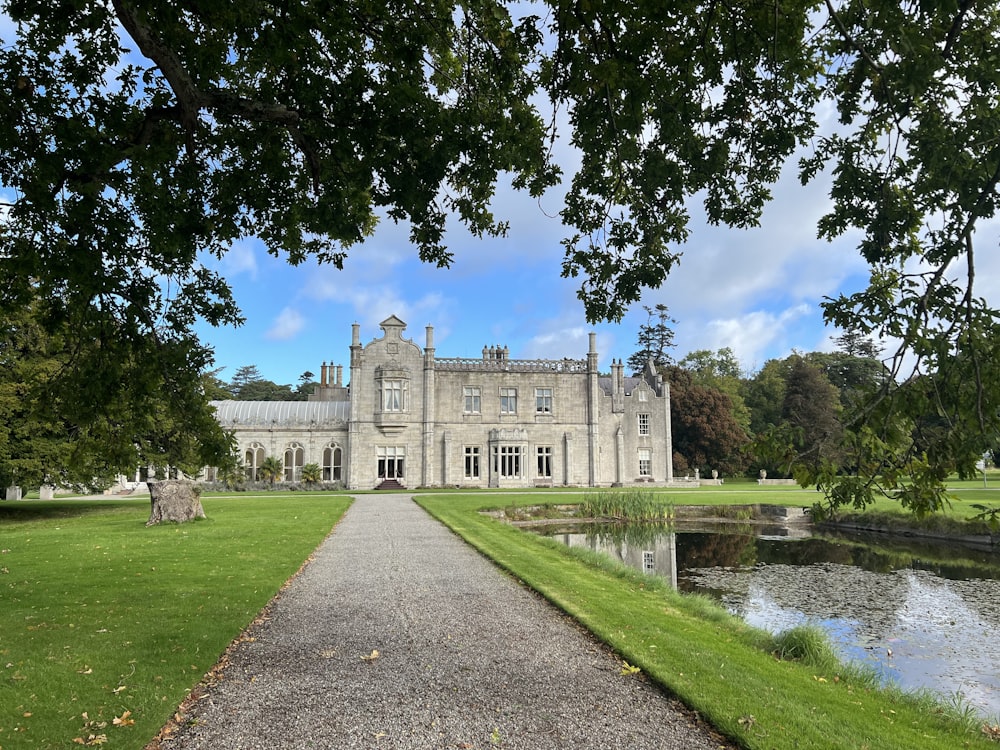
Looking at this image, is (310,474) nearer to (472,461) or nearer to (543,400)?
(472,461)

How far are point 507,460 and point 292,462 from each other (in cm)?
1271

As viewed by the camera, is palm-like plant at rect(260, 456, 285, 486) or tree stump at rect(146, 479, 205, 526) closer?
tree stump at rect(146, 479, 205, 526)

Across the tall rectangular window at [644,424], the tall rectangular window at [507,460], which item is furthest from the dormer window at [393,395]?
the tall rectangular window at [644,424]

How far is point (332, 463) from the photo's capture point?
133ft

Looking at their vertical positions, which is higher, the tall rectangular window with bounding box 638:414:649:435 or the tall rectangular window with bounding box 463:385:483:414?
the tall rectangular window with bounding box 463:385:483:414

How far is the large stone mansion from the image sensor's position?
132ft

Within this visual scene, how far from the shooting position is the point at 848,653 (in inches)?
340

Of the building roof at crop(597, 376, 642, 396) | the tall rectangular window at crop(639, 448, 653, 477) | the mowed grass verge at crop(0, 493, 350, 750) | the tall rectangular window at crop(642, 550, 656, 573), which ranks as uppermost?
the building roof at crop(597, 376, 642, 396)

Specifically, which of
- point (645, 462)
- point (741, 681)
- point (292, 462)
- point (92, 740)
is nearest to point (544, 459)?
point (645, 462)

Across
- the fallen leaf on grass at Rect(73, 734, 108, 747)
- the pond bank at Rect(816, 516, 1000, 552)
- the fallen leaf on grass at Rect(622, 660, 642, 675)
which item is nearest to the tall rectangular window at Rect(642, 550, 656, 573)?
the pond bank at Rect(816, 516, 1000, 552)

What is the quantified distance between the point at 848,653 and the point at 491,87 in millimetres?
8032

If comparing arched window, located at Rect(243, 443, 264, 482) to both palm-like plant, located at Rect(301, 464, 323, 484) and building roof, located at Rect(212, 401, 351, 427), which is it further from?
palm-like plant, located at Rect(301, 464, 323, 484)

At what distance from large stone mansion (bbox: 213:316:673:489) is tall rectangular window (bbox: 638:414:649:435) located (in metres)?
0.06

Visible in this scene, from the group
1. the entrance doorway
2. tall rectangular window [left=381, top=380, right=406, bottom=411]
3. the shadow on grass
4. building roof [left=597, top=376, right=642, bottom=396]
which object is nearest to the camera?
the shadow on grass
